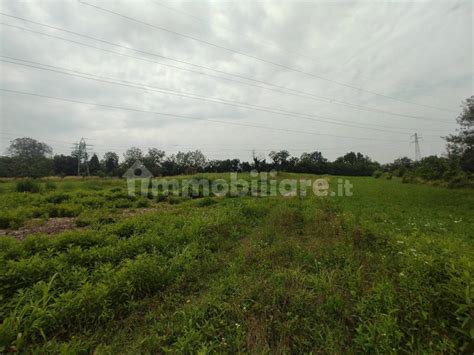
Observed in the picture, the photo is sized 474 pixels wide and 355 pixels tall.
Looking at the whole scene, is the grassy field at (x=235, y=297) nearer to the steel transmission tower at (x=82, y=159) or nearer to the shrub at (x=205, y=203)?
the shrub at (x=205, y=203)

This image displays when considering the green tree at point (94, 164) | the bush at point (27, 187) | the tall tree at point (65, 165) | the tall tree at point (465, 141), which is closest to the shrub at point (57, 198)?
the bush at point (27, 187)

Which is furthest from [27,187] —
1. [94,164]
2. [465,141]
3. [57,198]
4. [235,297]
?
[94,164]

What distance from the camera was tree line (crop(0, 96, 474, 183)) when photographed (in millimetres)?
17213

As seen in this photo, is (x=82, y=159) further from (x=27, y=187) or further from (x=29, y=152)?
(x=27, y=187)

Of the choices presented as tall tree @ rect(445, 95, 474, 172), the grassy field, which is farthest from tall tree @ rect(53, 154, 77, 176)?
tall tree @ rect(445, 95, 474, 172)

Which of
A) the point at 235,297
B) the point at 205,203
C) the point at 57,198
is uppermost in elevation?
the point at 57,198

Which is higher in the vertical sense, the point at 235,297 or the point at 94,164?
the point at 94,164

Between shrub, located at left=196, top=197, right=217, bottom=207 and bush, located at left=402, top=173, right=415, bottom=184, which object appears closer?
shrub, located at left=196, top=197, right=217, bottom=207

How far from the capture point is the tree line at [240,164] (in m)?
17.2

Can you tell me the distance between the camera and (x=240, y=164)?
60.0m

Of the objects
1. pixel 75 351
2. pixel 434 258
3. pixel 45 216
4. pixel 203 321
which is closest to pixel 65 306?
pixel 75 351

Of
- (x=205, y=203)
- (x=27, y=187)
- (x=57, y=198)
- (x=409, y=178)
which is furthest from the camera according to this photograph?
(x=409, y=178)

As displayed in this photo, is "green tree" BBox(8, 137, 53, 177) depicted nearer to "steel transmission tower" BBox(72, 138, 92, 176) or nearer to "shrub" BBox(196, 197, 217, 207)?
"steel transmission tower" BBox(72, 138, 92, 176)

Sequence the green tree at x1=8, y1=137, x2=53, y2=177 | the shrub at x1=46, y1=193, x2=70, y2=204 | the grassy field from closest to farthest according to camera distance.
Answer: the grassy field
the shrub at x1=46, y1=193, x2=70, y2=204
the green tree at x1=8, y1=137, x2=53, y2=177
